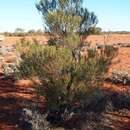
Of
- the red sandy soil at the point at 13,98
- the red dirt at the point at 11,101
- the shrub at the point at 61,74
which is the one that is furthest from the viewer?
the red sandy soil at the point at 13,98

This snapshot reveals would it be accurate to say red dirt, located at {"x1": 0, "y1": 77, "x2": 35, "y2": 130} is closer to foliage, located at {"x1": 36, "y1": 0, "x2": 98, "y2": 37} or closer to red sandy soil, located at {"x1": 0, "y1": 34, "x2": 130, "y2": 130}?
red sandy soil, located at {"x1": 0, "y1": 34, "x2": 130, "y2": 130}

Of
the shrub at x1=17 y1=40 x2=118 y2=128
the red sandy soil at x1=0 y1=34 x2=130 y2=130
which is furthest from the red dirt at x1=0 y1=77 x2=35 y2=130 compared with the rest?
the shrub at x1=17 y1=40 x2=118 y2=128

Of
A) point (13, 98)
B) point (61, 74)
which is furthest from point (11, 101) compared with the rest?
point (61, 74)

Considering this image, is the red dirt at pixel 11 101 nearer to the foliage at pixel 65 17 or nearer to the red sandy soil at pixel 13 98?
the red sandy soil at pixel 13 98

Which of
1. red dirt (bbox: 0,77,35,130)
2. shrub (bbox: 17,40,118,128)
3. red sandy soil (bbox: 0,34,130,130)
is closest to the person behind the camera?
shrub (bbox: 17,40,118,128)

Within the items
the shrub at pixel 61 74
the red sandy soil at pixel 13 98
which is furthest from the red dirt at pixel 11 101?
the shrub at pixel 61 74

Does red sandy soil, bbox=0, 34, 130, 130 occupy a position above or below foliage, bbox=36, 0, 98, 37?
below

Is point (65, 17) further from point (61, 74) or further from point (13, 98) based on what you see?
point (13, 98)

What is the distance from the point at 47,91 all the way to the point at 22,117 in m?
1.20

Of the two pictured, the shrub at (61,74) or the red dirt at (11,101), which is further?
the red dirt at (11,101)

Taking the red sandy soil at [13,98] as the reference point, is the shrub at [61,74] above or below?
above

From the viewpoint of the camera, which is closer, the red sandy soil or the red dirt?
the red dirt

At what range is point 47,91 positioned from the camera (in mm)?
11445

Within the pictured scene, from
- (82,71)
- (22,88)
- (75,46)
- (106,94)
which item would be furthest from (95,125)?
(22,88)
